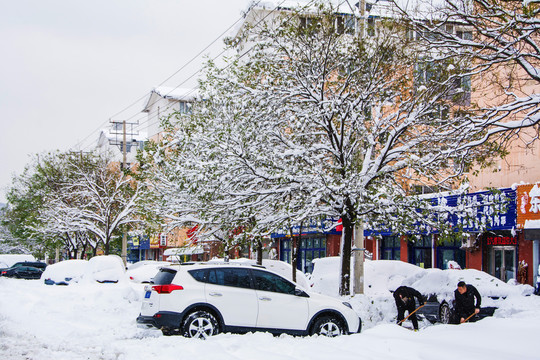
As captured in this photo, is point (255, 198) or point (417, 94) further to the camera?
point (255, 198)

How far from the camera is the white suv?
11.7 metres

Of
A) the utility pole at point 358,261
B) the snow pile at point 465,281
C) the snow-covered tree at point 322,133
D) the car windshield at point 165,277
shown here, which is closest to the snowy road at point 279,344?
the car windshield at point 165,277

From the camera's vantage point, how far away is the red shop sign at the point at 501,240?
26.4 meters

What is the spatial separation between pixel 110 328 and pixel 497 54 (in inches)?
378

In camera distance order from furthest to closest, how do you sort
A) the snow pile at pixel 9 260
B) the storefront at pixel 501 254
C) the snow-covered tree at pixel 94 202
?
the snow pile at pixel 9 260, the snow-covered tree at pixel 94 202, the storefront at pixel 501 254

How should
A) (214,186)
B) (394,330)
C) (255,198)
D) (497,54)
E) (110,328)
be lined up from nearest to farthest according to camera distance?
(394,330)
(497,54)
(110,328)
(214,186)
(255,198)

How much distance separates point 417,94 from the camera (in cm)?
1611

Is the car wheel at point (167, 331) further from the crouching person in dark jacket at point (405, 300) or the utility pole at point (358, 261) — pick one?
the utility pole at point (358, 261)

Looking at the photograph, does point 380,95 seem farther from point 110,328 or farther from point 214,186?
point 110,328

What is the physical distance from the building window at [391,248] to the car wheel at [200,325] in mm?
24051

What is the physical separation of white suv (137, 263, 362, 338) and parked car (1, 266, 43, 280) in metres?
34.3

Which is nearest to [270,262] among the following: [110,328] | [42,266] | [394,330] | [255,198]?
[255,198]

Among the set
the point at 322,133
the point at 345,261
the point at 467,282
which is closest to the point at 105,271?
the point at 345,261

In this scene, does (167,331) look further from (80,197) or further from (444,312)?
(80,197)
